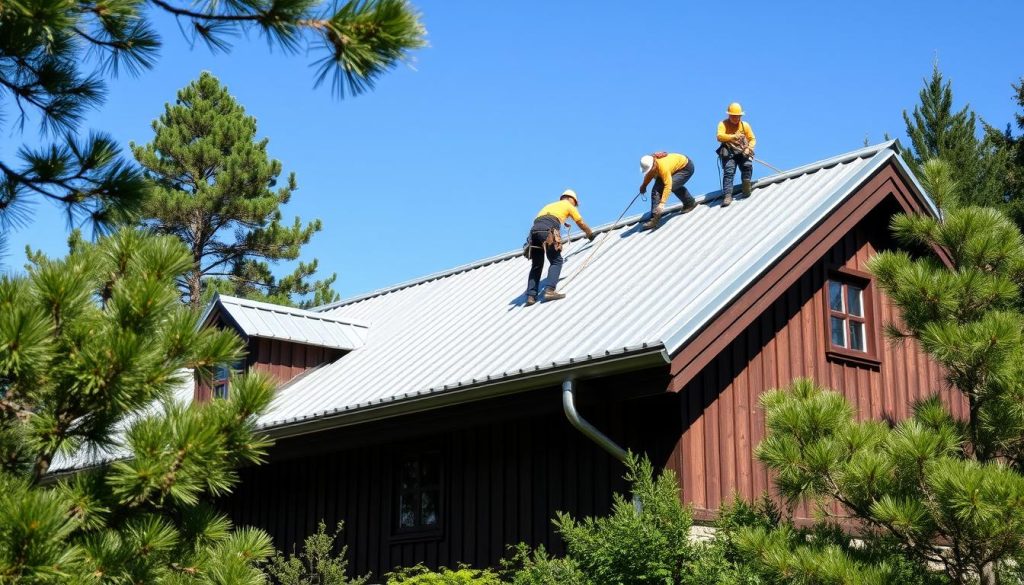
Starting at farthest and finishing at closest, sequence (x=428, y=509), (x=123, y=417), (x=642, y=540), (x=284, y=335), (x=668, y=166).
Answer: (x=284, y=335) < (x=668, y=166) < (x=428, y=509) < (x=642, y=540) < (x=123, y=417)

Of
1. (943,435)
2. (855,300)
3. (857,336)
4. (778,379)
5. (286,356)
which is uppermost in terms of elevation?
(855,300)

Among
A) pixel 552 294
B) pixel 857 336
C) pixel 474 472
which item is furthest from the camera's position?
pixel 552 294

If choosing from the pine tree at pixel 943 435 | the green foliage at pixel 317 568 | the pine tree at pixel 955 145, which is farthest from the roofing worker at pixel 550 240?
the pine tree at pixel 955 145

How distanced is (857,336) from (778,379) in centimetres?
196

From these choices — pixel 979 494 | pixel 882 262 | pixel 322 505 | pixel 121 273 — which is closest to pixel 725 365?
pixel 882 262

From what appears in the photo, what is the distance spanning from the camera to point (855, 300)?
15.1 meters

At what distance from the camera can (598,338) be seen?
41.8 feet

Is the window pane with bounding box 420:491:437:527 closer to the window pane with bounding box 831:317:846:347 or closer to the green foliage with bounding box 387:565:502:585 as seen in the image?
the green foliage with bounding box 387:565:502:585

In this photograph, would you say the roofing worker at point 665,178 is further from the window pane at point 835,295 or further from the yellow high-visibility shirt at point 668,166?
the window pane at point 835,295

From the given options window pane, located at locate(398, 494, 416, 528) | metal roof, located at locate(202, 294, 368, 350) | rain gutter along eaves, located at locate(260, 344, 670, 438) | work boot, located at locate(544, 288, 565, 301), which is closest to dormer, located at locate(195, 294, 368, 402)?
metal roof, located at locate(202, 294, 368, 350)

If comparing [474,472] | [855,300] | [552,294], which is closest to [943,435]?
[855,300]

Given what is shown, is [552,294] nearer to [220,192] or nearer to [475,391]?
[475,391]

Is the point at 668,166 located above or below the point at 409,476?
above

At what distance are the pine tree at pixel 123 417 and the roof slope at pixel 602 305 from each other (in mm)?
5442
